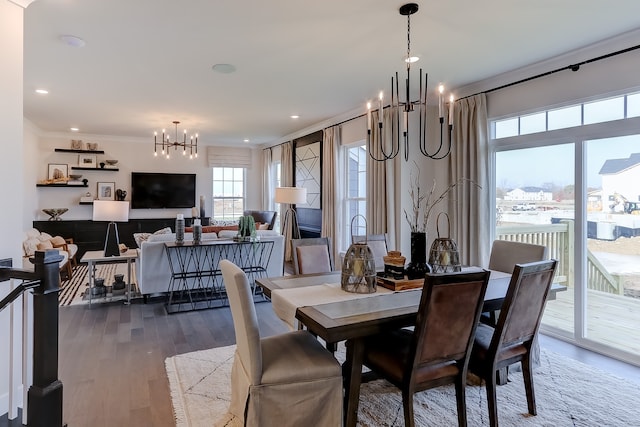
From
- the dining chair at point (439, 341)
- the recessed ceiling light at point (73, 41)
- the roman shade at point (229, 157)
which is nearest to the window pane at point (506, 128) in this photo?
the dining chair at point (439, 341)

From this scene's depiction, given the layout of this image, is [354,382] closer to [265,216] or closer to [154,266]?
[154,266]

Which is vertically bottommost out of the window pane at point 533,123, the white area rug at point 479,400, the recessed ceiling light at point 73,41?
the white area rug at point 479,400

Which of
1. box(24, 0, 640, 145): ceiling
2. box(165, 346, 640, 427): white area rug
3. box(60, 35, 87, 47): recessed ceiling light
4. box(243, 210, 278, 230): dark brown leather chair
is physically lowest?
box(165, 346, 640, 427): white area rug

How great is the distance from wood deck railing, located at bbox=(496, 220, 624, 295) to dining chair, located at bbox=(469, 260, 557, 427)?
4.19 feet

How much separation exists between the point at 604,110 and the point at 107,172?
8.47 metres

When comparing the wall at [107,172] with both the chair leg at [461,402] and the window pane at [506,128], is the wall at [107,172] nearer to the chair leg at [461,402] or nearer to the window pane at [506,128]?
the window pane at [506,128]

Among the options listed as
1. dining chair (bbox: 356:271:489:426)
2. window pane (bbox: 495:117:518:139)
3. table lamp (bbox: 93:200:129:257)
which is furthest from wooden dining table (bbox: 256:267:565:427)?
table lamp (bbox: 93:200:129:257)

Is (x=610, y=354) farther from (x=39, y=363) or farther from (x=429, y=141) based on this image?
(x=39, y=363)

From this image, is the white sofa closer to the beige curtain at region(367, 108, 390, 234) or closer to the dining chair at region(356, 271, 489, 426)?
the beige curtain at region(367, 108, 390, 234)

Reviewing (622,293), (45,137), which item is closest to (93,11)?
(622,293)

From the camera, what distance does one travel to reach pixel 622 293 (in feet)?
10.8

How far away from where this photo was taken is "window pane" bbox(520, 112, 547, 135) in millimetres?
3811

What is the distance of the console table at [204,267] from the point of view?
4695 mm

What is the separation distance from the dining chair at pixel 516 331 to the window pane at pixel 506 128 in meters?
2.32
